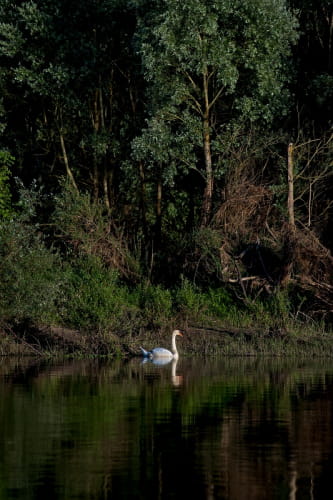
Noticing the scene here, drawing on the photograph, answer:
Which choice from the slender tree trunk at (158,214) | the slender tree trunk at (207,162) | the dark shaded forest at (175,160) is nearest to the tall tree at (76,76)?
the dark shaded forest at (175,160)

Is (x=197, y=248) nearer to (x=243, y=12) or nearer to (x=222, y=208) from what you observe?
(x=222, y=208)

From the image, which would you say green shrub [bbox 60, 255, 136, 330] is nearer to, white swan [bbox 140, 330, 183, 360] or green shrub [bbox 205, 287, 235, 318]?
white swan [bbox 140, 330, 183, 360]

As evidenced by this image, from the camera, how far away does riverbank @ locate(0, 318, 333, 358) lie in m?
31.3

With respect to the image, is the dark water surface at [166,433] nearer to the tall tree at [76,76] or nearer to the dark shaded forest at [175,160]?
the dark shaded forest at [175,160]

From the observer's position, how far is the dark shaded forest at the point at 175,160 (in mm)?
33438

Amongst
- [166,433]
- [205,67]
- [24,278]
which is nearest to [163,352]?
[24,278]

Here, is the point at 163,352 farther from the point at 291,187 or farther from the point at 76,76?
the point at 76,76

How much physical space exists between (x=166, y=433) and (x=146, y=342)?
46.0 feet

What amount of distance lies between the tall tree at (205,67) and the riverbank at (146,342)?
494cm

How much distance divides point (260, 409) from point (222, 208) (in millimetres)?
14786

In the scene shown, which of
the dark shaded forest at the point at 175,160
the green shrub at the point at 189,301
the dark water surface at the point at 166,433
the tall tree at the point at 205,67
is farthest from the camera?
the tall tree at the point at 205,67

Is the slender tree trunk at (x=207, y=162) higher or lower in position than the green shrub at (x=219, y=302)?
higher

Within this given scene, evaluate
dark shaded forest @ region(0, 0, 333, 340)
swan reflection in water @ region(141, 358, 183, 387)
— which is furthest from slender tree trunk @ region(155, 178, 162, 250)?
swan reflection in water @ region(141, 358, 183, 387)

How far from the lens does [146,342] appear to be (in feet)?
106
